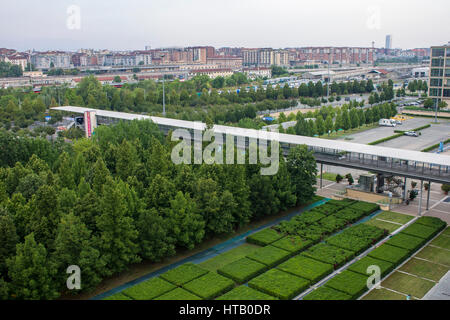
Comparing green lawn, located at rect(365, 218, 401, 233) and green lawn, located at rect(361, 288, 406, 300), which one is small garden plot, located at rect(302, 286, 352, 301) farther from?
green lawn, located at rect(365, 218, 401, 233)

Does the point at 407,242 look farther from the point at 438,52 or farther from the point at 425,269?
the point at 438,52

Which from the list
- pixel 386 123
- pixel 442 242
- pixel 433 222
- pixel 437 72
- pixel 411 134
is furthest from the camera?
pixel 437 72

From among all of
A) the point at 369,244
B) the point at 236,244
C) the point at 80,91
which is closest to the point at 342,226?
the point at 369,244

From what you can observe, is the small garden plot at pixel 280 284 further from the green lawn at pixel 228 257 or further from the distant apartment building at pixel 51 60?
the distant apartment building at pixel 51 60

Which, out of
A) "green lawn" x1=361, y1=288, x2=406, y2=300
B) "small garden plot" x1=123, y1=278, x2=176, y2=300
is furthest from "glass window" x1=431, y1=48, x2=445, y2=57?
"small garden plot" x1=123, y1=278, x2=176, y2=300

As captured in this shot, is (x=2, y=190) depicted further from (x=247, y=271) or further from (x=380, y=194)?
(x=380, y=194)

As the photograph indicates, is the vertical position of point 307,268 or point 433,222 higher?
point 433,222

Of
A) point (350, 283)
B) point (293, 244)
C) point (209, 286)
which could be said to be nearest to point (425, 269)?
point (350, 283)
